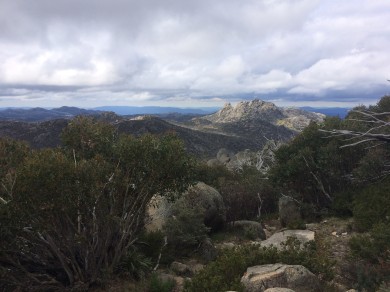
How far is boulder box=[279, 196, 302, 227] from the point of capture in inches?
765

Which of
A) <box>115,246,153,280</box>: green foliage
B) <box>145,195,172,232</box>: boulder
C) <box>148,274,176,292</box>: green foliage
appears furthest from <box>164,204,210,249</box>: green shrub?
<box>148,274,176,292</box>: green foliage

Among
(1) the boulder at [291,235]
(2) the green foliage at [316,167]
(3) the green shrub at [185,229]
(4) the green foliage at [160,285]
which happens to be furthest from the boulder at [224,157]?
(4) the green foliage at [160,285]

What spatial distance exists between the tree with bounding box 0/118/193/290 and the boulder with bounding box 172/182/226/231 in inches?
163

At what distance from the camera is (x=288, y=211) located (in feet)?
65.1

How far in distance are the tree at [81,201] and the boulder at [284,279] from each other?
4531mm

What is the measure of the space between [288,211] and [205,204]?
494 cm

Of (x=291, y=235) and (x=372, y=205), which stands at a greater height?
(x=372, y=205)

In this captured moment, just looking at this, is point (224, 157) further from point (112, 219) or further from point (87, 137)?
point (112, 219)

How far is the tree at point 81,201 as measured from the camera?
30.2 ft

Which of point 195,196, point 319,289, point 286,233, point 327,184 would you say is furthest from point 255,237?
point 319,289

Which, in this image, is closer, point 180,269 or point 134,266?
point 134,266

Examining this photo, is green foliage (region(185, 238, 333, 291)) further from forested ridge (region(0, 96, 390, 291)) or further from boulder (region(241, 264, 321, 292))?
boulder (region(241, 264, 321, 292))

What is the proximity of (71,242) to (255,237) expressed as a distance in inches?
389

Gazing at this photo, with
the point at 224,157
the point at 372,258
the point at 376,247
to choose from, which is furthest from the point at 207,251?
the point at 224,157
